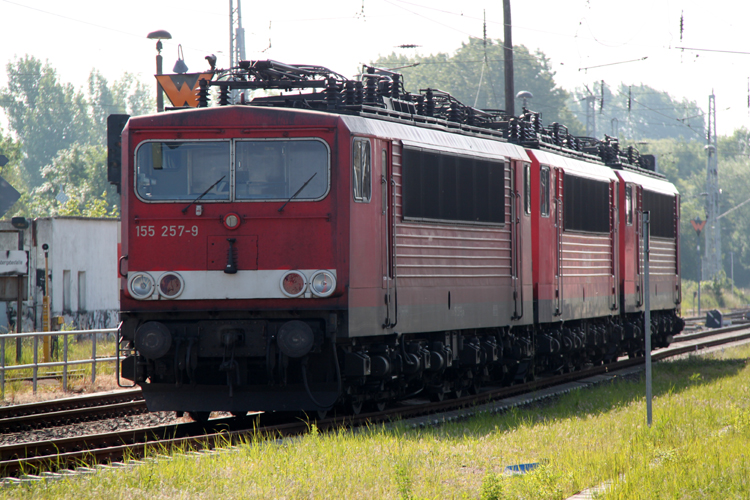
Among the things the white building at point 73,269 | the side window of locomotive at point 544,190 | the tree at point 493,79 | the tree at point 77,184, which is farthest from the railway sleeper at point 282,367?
the tree at point 493,79

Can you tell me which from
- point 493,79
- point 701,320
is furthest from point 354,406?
point 493,79

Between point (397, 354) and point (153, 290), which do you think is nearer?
point (153, 290)

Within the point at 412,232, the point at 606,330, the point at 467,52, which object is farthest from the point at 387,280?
the point at 467,52

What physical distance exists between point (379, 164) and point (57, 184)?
233 feet

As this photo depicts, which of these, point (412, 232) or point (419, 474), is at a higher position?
point (412, 232)

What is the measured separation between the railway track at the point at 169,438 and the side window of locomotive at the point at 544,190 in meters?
3.05

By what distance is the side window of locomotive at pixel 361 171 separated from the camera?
1054 centimetres

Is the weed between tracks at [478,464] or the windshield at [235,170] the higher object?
the windshield at [235,170]

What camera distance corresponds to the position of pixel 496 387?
1578cm

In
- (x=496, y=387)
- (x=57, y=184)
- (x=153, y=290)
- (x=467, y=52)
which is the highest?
(x=467, y=52)

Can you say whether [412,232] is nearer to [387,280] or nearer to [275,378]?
[387,280]

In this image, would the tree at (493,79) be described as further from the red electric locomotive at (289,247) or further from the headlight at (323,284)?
the headlight at (323,284)

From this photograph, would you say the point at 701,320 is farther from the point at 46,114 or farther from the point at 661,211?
the point at 46,114

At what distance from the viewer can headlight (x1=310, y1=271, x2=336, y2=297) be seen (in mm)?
10203
